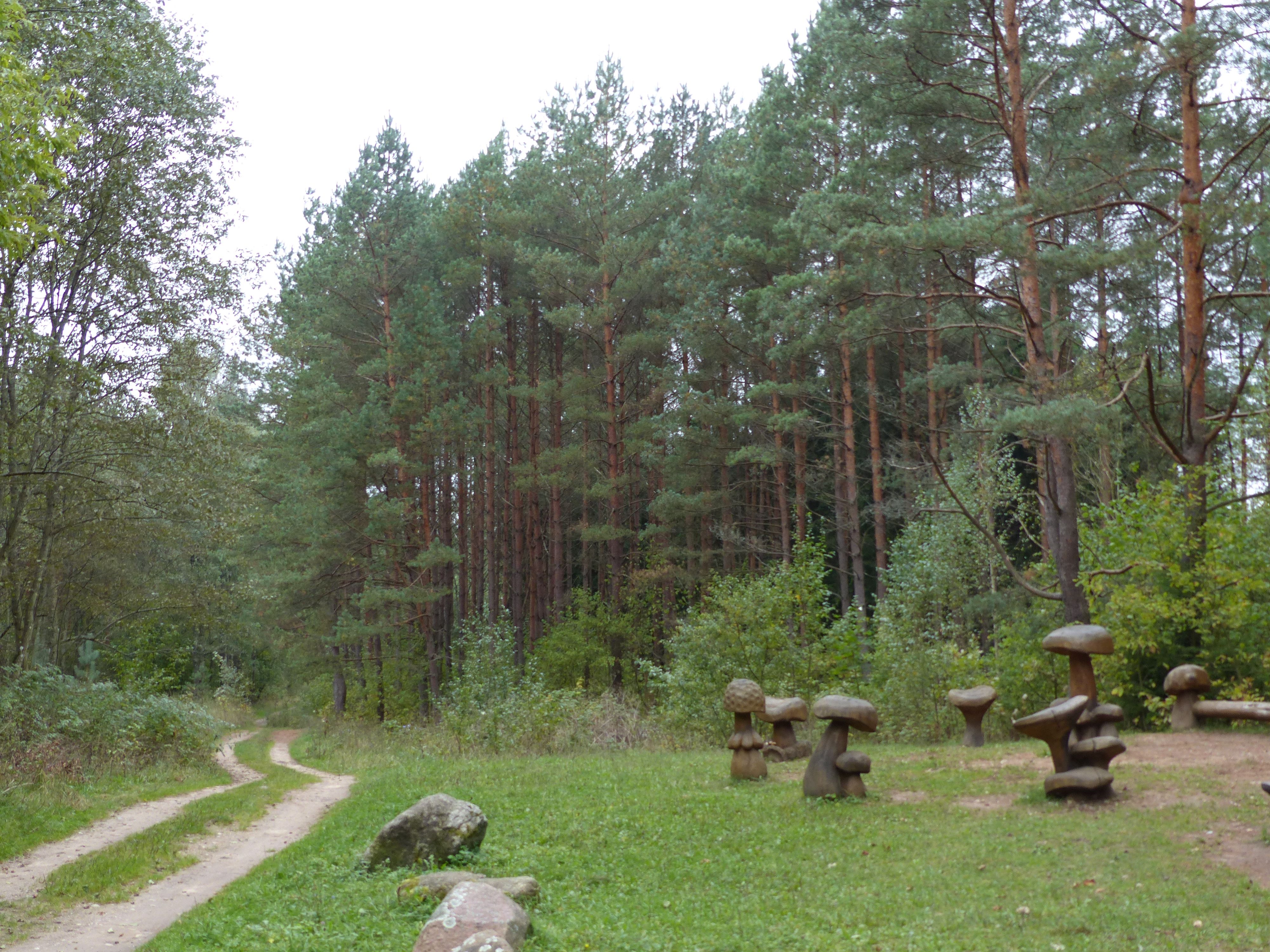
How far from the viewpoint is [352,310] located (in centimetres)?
3031

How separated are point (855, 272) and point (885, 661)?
22.1 feet

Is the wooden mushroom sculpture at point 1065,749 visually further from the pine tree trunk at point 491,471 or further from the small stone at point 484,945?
the pine tree trunk at point 491,471

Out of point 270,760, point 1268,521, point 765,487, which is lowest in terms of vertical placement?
point 270,760

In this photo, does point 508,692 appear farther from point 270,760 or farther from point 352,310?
point 352,310

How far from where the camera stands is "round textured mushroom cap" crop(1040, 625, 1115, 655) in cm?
1047

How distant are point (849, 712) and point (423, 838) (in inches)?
192

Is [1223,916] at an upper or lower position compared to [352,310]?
lower

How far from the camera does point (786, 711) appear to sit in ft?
45.3

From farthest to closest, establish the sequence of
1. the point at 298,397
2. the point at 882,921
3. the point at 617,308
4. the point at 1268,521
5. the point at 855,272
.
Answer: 1. the point at 298,397
2. the point at 617,308
3. the point at 855,272
4. the point at 1268,521
5. the point at 882,921

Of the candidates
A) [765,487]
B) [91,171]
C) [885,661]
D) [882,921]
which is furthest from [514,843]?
[765,487]

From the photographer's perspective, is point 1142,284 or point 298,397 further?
point 298,397

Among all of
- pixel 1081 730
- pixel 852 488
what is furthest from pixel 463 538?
pixel 1081 730

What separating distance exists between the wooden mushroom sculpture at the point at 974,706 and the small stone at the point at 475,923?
880cm

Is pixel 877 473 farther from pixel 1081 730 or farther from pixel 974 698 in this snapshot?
pixel 1081 730
